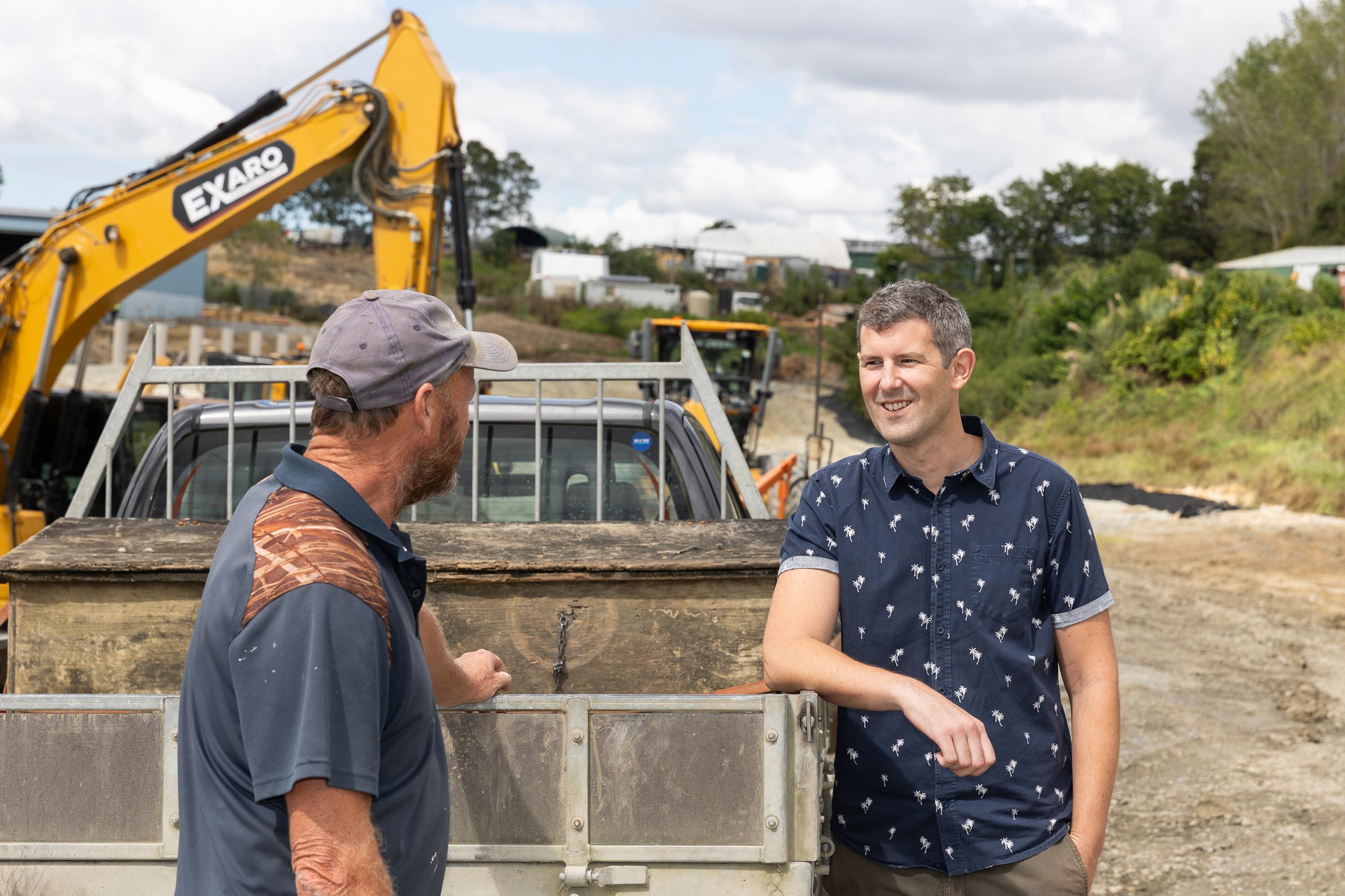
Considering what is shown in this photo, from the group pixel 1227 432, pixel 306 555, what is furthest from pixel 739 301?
pixel 306 555

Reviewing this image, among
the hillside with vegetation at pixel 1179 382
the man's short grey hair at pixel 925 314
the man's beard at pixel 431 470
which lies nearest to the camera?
the man's beard at pixel 431 470

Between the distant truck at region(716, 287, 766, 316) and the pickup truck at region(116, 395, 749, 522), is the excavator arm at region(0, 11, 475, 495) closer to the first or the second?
the pickup truck at region(116, 395, 749, 522)

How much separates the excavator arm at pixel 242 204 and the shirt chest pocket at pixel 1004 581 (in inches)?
231

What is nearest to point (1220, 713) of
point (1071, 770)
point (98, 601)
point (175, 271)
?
point (1071, 770)

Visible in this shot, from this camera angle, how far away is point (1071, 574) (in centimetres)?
242

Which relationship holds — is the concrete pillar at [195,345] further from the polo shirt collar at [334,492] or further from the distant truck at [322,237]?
the distant truck at [322,237]

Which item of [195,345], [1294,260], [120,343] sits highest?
[1294,260]

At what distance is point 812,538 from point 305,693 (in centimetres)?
128

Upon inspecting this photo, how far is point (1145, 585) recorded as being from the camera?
12.6 meters

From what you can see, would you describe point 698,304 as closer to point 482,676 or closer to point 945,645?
point 945,645

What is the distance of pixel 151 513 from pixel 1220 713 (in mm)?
6980

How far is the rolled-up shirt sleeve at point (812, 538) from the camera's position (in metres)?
2.49

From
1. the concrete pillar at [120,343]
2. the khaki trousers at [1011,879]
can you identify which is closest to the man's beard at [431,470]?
the khaki trousers at [1011,879]

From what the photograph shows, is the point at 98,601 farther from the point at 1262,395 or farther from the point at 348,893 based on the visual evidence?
the point at 1262,395
